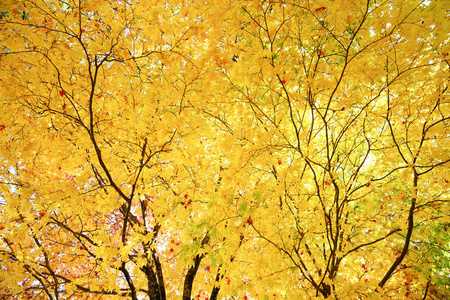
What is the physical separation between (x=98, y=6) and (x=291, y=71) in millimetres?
2106

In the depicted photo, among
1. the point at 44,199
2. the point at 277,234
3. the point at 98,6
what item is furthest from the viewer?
the point at 44,199

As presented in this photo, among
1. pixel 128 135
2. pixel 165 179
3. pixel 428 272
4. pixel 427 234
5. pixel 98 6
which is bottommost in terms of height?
pixel 428 272

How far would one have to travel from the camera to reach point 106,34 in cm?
244

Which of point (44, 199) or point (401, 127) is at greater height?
point (401, 127)

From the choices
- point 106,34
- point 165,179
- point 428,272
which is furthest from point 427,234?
point 106,34

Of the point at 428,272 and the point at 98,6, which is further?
the point at 428,272

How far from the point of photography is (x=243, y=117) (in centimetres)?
302

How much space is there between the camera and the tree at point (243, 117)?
203cm

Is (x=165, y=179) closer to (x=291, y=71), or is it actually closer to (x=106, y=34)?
(x=106, y=34)

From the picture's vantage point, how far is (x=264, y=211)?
270 centimetres

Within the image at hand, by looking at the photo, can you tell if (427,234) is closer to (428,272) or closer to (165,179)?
(428,272)

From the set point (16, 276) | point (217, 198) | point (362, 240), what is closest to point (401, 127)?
point (362, 240)

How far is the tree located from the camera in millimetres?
2033

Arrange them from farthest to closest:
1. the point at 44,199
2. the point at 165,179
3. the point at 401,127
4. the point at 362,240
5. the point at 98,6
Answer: the point at 165,179
the point at 362,240
the point at 401,127
the point at 44,199
the point at 98,6
